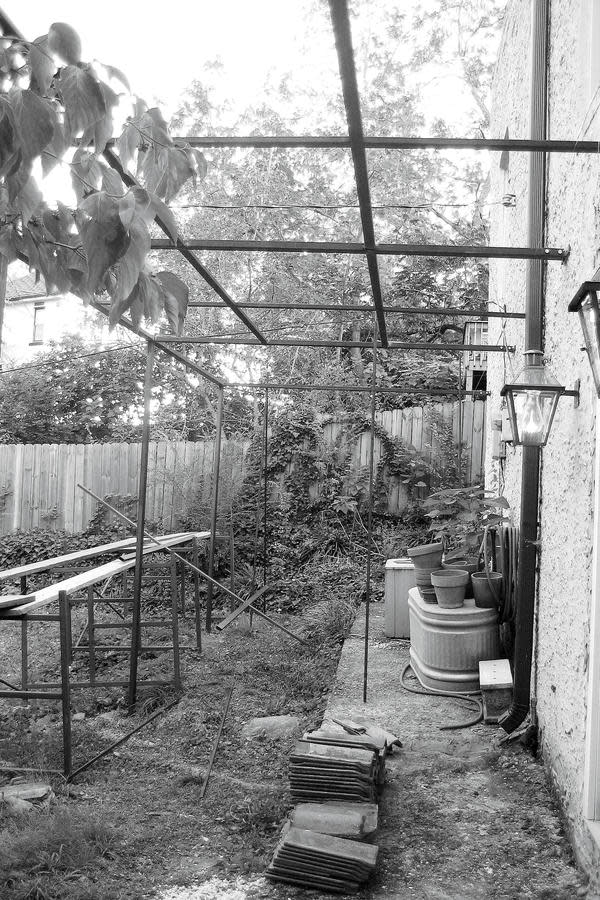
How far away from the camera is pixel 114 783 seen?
4.14 meters

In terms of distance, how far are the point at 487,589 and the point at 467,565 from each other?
695 mm

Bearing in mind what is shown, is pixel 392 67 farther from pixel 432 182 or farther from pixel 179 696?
pixel 179 696

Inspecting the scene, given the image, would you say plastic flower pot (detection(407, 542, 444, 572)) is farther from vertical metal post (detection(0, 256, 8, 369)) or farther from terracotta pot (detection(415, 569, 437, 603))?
vertical metal post (detection(0, 256, 8, 369))

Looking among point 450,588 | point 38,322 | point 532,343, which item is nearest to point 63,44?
point 532,343

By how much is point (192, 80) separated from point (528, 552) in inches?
486

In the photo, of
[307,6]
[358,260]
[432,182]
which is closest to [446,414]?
[358,260]

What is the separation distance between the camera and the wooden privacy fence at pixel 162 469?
413 inches

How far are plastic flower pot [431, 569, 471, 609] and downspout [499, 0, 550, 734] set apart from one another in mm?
1155

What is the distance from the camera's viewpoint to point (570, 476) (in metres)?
3.50

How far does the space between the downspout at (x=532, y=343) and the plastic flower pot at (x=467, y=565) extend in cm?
148

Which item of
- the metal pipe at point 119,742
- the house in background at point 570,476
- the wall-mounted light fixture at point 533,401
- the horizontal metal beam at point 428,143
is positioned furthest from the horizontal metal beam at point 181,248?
the metal pipe at point 119,742

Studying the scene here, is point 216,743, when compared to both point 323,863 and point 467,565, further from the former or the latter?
point 467,565

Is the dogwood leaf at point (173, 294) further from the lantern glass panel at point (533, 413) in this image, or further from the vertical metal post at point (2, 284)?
the lantern glass panel at point (533, 413)

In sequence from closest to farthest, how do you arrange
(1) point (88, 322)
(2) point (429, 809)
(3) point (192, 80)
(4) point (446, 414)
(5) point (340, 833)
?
(5) point (340, 833), (2) point (429, 809), (4) point (446, 414), (3) point (192, 80), (1) point (88, 322)
